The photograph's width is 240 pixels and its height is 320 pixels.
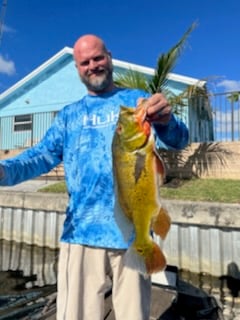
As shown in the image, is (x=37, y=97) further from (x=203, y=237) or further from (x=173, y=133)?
(x=173, y=133)

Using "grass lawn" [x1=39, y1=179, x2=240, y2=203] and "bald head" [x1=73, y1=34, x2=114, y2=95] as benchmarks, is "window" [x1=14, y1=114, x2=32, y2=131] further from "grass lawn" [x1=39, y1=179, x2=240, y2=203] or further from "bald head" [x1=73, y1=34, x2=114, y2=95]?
"bald head" [x1=73, y1=34, x2=114, y2=95]

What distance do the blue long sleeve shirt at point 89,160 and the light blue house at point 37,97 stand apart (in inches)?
490

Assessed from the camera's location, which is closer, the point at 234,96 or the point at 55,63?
the point at 234,96

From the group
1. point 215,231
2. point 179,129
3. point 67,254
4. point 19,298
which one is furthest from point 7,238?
point 179,129

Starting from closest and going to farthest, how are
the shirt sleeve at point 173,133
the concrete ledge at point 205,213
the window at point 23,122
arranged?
1. the shirt sleeve at point 173,133
2. the concrete ledge at point 205,213
3. the window at point 23,122

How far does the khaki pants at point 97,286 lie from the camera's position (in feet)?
6.27

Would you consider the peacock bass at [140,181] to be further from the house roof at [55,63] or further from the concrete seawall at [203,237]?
the house roof at [55,63]

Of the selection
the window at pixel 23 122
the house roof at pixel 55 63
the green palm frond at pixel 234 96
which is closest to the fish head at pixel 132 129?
Answer: the green palm frond at pixel 234 96

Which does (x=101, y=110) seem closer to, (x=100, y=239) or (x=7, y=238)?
(x=100, y=239)

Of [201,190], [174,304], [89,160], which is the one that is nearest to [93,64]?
[89,160]

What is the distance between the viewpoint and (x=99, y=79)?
201cm

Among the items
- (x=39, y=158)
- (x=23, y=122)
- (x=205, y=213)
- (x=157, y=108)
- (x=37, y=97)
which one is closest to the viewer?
(x=157, y=108)

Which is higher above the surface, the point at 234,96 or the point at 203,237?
the point at 234,96

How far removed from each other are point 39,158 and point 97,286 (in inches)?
32.5
